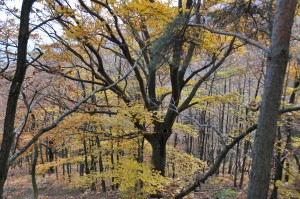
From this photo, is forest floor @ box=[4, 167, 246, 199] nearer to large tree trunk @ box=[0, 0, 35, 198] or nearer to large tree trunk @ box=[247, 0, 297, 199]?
large tree trunk @ box=[0, 0, 35, 198]

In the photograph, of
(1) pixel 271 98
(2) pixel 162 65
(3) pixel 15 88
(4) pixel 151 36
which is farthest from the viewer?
(4) pixel 151 36

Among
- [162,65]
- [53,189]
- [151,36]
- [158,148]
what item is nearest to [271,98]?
[162,65]

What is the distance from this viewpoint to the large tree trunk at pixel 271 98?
8.01 feet

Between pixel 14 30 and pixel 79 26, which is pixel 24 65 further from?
pixel 14 30

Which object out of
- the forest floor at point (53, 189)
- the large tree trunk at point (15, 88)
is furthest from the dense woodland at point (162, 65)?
the forest floor at point (53, 189)

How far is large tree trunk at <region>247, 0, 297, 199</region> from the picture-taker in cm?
244

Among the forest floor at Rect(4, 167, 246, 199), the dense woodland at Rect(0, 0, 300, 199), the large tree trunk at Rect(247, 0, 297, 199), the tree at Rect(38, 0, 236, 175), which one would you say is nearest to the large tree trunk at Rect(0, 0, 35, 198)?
the dense woodland at Rect(0, 0, 300, 199)

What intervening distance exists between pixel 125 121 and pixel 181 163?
12.0ft

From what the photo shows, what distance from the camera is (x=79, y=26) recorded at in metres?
6.16

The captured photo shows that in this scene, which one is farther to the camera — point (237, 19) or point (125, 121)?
point (125, 121)

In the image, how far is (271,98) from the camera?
8.26ft

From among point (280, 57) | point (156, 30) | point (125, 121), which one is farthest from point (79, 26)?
point (280, 57)

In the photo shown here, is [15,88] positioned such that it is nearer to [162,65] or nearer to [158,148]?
[162,65]

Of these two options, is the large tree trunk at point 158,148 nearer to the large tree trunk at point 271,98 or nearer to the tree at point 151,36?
the tree at point 151,36
